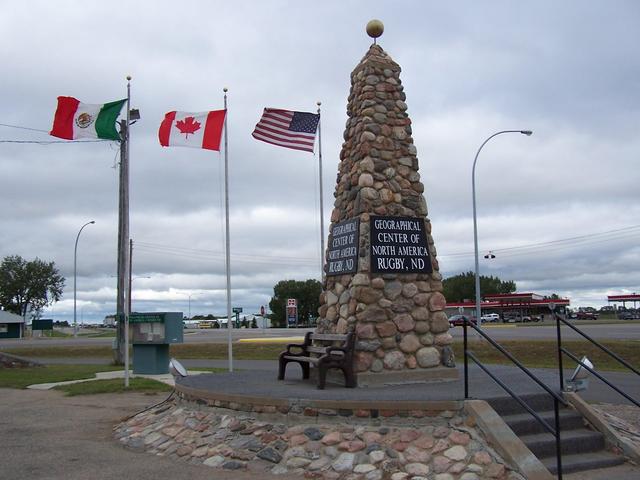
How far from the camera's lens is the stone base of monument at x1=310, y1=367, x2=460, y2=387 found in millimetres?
8570

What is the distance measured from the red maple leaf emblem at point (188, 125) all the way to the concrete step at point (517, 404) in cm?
898

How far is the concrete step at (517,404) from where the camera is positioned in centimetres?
714

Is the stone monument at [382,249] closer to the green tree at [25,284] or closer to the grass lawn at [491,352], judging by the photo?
the grass lawn at [491,352]

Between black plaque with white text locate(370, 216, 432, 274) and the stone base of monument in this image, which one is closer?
the stone base of monument

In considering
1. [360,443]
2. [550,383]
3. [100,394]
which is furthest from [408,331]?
[100,394]

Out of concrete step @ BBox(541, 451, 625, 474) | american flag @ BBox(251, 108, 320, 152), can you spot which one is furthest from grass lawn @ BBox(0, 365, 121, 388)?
concrete step @ BBox(541, 451, 625, 474)

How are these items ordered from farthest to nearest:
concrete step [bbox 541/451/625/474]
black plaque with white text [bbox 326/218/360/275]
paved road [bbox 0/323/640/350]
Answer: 1. paved road [bbox 0/323/640/350]
2. black plaque with white text [bbox 326/218/360/275]
3. concrete step [bbox 541/451/625/474]

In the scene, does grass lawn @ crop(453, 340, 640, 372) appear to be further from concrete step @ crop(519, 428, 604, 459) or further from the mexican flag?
the mexican flag

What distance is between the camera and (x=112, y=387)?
48.4ft

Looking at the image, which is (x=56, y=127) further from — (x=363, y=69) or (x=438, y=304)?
(x=438, y=304)

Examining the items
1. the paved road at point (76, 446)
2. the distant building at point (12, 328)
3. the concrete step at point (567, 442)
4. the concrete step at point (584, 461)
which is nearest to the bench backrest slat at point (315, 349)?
the paved road at point (76, 446)

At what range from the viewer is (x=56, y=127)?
13.6 metres

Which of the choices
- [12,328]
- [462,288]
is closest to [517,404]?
[12,328]

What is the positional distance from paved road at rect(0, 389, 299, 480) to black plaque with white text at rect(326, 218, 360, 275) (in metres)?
3.59
